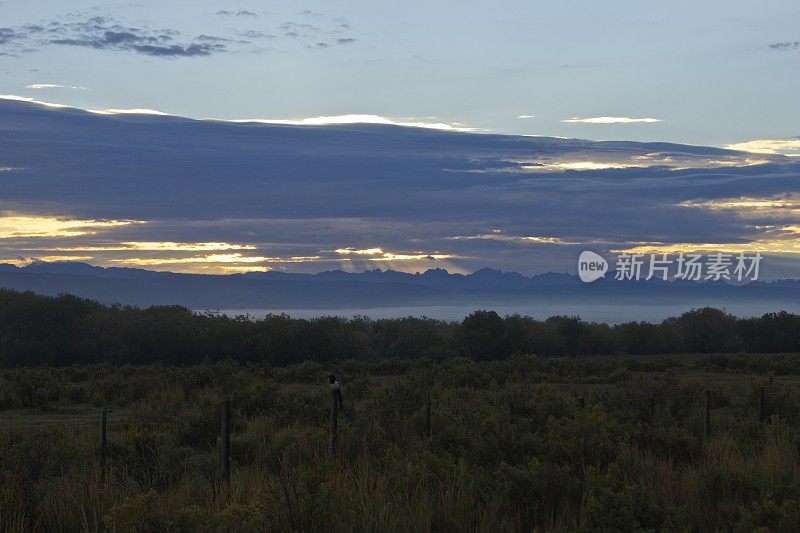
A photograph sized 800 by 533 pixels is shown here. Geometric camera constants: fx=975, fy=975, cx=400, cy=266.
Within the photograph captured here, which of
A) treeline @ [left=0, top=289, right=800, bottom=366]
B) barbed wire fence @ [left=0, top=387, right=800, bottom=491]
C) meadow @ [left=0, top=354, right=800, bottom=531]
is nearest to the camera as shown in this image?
meadow @ [left=0, top=354, right=800, bottom=531]

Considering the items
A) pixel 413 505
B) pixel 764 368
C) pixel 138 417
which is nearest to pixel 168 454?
pixel 413 505

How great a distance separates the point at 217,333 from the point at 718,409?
120ft

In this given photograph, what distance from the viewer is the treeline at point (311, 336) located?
188 feet

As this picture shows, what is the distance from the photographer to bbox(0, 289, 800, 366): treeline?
5741 centimetres

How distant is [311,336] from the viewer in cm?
5912

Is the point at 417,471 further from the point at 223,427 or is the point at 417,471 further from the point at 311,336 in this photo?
the point at 311,336

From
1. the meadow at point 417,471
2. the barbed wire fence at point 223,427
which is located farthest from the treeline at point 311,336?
the meadow at point 417,471

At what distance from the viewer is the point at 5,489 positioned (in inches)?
429

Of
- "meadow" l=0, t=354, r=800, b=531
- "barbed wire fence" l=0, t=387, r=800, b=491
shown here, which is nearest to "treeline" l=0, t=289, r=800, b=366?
"barbed wire fence" l=0, t=387, r=800, b=491

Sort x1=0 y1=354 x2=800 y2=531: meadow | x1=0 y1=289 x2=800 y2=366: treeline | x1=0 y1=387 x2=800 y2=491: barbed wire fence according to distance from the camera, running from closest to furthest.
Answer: x1=0 y1=354 x2=800 y2=531: meadow, x1=0 y1=387 x2=800 y2=491: barbed wire fence, x1=0 y1=289 x2=800 y2=366: treeline

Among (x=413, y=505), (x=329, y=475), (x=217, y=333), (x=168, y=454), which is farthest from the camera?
(x=217, y=333)

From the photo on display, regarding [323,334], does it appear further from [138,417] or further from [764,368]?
[138,417]

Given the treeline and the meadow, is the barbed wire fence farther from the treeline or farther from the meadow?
the treeline

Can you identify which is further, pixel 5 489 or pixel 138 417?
→ pixel 138 417
